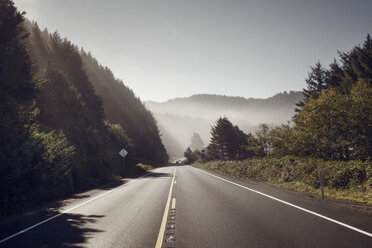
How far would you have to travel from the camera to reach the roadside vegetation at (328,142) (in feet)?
33.1

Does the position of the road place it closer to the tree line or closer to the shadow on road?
the shadow on road

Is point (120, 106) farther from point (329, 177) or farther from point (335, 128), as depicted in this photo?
point (329, 177)

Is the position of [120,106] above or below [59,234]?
above

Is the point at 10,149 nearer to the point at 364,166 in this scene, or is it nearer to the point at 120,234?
the point at 120,234

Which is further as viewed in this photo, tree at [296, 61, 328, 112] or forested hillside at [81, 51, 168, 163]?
forested hillside at [81, 51, 168, 163]

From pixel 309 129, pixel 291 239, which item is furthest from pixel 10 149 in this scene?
pixel 309 129

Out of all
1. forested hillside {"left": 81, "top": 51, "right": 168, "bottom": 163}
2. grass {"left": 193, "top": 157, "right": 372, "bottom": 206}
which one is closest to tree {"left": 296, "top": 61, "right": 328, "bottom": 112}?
grass {"left": 193, "top": 157, "right": 372, "bottom": 206}

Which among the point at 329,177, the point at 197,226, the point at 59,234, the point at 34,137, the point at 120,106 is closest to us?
the point at 59,234

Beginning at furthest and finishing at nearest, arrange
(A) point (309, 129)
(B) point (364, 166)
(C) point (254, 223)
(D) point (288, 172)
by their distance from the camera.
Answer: (A) point (309, 129)
(D) point (288, 172)
(B) point (364, 166)
(C) point (254, 223)

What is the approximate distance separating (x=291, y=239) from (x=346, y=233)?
1369mm

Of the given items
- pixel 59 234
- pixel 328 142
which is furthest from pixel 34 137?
pixel 328 142

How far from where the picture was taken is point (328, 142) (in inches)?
926

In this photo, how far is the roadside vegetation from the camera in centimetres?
1009

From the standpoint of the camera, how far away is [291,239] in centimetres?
433
